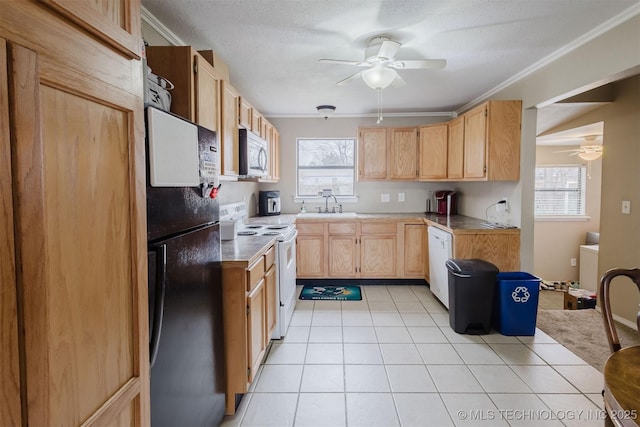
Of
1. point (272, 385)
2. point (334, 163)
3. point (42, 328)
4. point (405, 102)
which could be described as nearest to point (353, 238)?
point (334, 163)

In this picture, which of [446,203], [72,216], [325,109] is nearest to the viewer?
[72,216]

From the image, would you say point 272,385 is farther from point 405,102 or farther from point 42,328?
point 405,102

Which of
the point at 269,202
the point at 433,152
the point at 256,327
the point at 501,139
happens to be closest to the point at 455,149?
the point at 433,152

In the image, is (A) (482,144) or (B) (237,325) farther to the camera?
(A) (482,144)

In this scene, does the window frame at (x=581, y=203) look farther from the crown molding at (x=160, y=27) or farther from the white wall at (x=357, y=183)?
the crown molding at (x=160, y=27)

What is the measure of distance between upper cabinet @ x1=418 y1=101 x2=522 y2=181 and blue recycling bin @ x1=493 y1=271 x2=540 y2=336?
40.1 inches

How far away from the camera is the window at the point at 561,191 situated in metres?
5.80

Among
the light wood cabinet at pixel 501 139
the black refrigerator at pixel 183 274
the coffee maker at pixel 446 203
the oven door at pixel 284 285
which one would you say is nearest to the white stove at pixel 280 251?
the oven door at pixel 284 285

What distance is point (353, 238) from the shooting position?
423 cm

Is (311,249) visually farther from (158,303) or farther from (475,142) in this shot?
(158,303)

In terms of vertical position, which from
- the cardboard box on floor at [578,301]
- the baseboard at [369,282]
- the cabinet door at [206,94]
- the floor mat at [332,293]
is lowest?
the cardboard box on floor at [578,301]

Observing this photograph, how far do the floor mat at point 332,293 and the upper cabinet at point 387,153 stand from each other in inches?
60.0

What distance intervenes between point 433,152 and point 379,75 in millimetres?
2109

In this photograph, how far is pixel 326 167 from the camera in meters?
4.89
